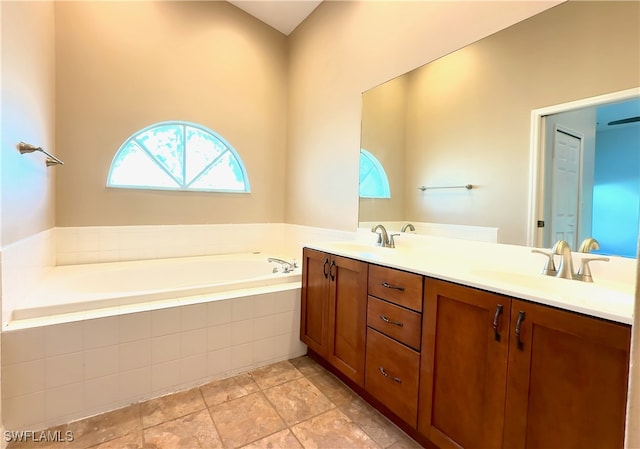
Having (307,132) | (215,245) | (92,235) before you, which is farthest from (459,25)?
(92,235)

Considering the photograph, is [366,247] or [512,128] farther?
[366,247]

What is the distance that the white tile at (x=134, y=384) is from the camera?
66.1 inches

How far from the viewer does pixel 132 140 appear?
2770 millimetres

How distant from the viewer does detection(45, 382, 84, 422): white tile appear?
151 cm

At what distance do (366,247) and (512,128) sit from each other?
3.70 feet

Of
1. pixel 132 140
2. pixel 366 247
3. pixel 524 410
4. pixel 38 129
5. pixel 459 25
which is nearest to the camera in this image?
pixel 524 410

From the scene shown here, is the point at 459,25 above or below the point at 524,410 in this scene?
above

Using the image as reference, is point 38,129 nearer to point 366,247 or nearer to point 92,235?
point 92,235

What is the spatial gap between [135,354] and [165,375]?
218mm

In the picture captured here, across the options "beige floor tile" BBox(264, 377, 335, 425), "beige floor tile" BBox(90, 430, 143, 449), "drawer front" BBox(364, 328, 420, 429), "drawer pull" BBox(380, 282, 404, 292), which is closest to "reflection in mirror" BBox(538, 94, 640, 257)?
"drawer pull" BBox(380, 282, 404, 292)

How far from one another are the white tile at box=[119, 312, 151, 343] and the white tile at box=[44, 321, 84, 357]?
0.18m

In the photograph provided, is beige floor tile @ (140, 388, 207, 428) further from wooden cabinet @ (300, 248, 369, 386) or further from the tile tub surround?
wooden cabinet @ (300, 248, 369, 386)

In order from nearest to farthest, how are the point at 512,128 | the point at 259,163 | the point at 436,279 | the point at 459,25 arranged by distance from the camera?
the point at 436,279 < the point at 512,128 < the point at 459,25 < the point at 259,163

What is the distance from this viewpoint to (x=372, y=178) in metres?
2.37
